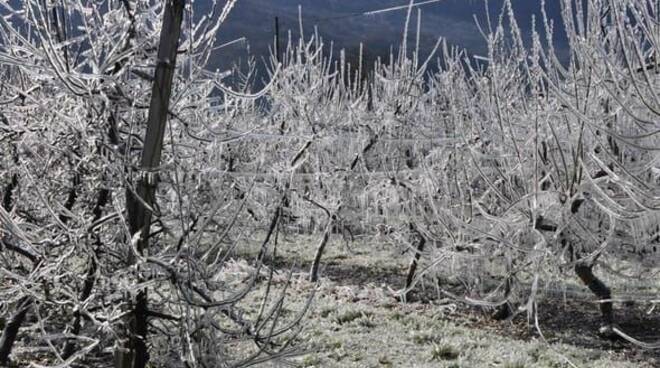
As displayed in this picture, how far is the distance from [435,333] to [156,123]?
23.1 feet

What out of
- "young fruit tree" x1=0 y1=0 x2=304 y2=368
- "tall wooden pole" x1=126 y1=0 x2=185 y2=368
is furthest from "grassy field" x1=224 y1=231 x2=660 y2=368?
"tall wooden pole" x1=126 y1=0 x2=185 y2=368

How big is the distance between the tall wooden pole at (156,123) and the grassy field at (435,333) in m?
3.00

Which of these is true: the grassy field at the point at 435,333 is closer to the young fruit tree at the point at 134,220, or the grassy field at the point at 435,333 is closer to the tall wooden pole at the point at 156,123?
the young fruit tree at the point at 134,220

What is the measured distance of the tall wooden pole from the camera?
2746 millimetres

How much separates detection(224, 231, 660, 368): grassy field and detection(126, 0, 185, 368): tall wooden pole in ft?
9.85

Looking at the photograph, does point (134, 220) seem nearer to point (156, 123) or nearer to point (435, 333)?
point (156, 123)

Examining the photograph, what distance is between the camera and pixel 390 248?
18.6 metres

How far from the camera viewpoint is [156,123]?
108 inches

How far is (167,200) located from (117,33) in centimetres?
117

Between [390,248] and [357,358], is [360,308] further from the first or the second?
[390,248]

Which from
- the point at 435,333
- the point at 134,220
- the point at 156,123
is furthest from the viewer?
the point at 435,333

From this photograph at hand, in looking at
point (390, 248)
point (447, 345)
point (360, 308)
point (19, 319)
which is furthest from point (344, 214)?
point (19, 319)

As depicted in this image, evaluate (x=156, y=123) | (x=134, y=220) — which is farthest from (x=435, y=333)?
(x=156, y=123)

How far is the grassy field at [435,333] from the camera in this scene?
7.71 meters
